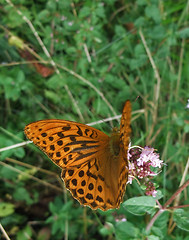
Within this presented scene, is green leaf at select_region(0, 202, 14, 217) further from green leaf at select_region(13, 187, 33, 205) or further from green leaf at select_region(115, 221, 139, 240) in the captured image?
green leaf at select_region(115, 221, 139, 240)

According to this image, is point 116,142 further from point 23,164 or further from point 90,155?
point 23,164

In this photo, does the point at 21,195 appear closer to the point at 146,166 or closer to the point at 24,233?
the point at 24,233

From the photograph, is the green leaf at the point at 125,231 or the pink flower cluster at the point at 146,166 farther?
the green leaf at the point at 125,231

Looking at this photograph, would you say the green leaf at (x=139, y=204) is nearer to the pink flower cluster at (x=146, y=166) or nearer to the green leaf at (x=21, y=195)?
the pink flower cluster at (x=146, y=166)

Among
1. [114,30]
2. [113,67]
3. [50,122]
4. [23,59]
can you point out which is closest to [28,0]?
[23,59]

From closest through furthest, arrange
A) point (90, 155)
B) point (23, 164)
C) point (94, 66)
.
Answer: point (90, 155)
point (23, 164)
point (94, 66)

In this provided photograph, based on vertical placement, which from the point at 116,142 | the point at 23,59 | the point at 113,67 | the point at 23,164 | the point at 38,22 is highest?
the point at 38,22

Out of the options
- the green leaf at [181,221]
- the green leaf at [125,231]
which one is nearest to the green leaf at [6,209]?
the green leaf at [125,231]
